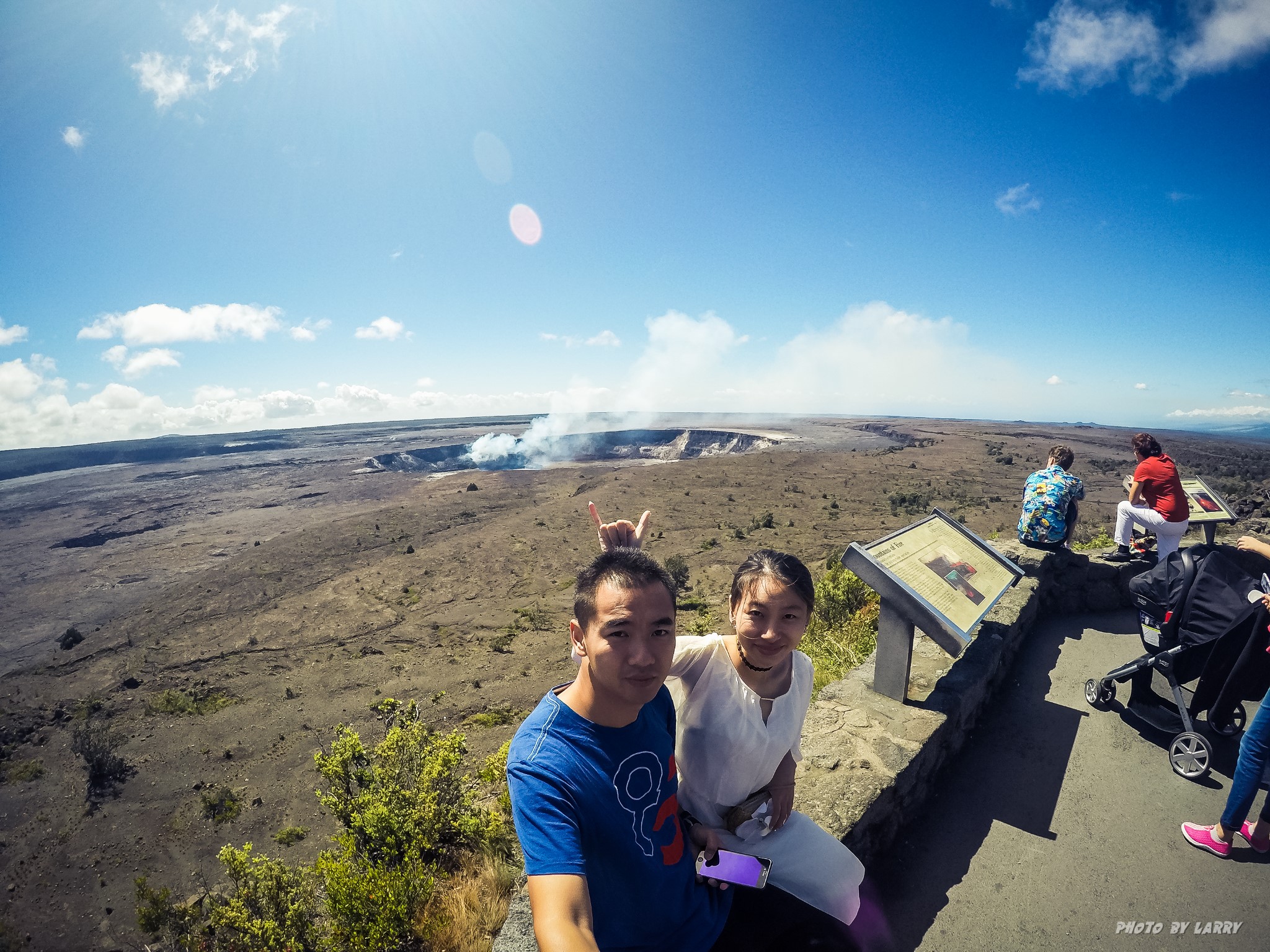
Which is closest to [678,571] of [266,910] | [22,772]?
[266,910]

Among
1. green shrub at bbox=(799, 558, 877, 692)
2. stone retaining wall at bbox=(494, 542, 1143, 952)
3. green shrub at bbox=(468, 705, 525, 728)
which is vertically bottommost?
green shrub at bbox=(468, 705, 525, 728)

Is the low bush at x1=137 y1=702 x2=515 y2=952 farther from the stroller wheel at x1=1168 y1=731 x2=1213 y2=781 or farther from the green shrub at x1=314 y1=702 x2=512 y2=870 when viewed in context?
the stroller wheel at x1=1168 y1=731 x2=1213 y2=781

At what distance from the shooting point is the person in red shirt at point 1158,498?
5.34 m

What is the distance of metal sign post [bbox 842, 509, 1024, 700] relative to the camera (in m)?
3.29

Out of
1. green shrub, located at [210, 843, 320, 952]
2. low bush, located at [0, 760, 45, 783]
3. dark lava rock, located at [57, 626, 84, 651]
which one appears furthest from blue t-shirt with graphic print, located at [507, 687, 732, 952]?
dark lava rock, located at [57, 626, 84, 651]

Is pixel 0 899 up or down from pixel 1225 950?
down

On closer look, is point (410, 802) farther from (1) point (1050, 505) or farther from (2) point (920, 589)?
(1) point (1050, 505)

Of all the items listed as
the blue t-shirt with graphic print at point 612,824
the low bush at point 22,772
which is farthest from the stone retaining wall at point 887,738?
the low bush at point 22,772

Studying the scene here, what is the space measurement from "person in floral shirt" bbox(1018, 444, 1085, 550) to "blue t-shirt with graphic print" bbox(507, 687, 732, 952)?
5.81m

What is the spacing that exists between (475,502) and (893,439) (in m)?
51.0

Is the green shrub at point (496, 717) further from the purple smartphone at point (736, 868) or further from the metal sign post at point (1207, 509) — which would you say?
the metal sign post at point (1207, 509)

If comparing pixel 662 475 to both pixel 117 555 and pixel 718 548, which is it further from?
pixel 117 555

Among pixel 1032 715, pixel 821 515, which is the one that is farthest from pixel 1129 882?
pixel 821 515

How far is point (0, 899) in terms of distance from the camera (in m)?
6.71
